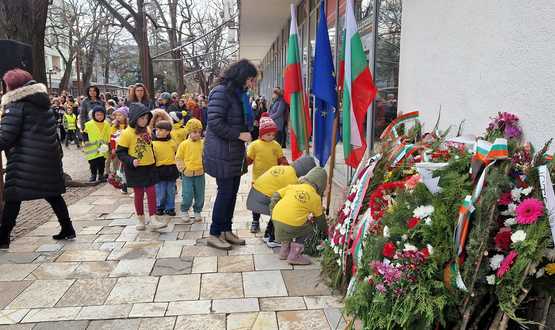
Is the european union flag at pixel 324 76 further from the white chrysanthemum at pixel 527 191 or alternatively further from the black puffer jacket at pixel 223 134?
the white chrysanthemum at pixel 527 191

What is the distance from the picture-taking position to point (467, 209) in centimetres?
215

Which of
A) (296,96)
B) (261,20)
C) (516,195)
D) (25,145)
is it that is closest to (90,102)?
(25,145)

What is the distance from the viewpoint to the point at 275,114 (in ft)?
32.8

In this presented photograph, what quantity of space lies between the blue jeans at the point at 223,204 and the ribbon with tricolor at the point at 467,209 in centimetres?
243

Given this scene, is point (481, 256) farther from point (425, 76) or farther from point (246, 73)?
point (246, 73)

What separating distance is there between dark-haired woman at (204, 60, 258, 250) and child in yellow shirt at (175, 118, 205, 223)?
1004 mm

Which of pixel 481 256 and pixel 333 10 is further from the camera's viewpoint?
pixel 333 10

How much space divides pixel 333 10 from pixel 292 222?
511cm

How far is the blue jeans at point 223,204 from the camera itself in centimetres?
427

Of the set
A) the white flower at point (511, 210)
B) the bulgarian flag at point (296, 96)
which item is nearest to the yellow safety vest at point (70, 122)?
the bulgarian flag at point (296, 96)

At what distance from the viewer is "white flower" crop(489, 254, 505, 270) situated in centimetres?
206

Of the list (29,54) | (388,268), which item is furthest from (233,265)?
(29,54)

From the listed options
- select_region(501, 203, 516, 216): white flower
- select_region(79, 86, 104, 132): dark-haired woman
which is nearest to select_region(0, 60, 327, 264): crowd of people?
select_region(501, 203, 516, 216): white flower

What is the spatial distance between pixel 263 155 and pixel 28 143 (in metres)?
2.24
